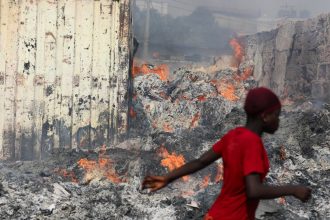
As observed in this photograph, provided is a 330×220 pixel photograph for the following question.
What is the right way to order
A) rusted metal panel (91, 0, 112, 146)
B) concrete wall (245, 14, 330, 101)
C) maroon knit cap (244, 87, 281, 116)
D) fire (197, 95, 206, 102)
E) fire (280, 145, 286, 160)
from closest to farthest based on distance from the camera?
1. maroon knit cap (244, 87, 281, 116)
2. fire (280, 145, 286, 160)
3. rusted metal panel (91, 0, 112, 146)
4. concrete wall (245, 14, 330, 101)
5. fire (197, 95, 206, 102)

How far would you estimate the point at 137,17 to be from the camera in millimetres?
Answer: 35312

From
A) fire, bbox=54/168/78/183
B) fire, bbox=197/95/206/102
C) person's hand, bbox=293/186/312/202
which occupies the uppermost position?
person's hand, bbox=293/186/312/202

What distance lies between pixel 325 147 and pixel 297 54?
5.23 meters

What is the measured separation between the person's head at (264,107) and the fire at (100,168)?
449 centimetres

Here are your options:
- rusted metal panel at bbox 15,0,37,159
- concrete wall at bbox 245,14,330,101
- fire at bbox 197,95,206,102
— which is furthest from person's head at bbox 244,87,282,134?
fire at bbox 197,95,206,102

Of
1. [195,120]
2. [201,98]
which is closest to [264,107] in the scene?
[195,120]

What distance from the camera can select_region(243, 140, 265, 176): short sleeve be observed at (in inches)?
115

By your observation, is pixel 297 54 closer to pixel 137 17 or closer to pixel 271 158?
pixel 271 158

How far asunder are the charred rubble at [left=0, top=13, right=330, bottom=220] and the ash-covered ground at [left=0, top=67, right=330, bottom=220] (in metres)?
0.01

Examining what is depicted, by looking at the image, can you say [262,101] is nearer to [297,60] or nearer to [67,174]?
[67,174]

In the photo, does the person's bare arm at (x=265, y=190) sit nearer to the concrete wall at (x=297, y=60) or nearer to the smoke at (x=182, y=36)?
the concrete wall at (x=297, y=60)

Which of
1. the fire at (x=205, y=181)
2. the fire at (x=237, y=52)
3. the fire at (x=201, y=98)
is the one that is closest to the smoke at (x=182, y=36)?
the fire at (x=237, y=52)

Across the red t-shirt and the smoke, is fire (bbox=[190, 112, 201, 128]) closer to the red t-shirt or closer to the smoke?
the red t-shirt

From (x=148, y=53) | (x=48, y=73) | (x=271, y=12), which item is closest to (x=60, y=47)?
(x=48, y=73)
